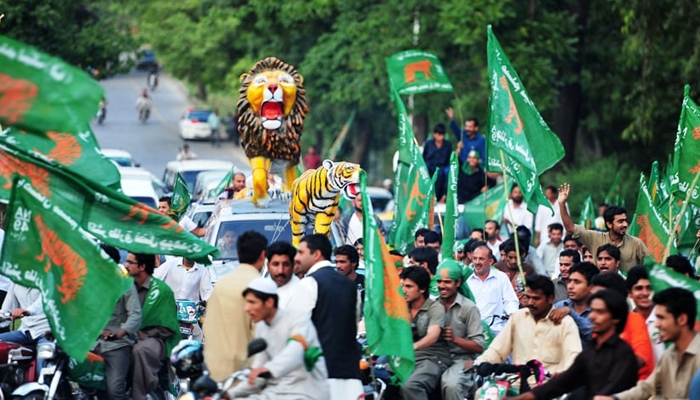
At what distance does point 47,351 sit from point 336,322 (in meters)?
2.37

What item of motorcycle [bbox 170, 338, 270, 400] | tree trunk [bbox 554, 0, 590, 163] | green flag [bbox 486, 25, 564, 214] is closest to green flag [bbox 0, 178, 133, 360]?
motorcycle [bbox 170, 338, 270, 400]

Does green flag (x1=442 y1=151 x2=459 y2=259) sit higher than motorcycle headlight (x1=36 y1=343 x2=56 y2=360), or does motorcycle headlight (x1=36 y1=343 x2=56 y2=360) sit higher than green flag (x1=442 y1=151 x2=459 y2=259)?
motorcycle headlight (x1=36 y1=343 x2=56 y2=360)

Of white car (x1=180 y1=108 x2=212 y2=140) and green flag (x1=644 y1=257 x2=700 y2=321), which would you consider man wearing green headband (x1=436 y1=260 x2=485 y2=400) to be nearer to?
→ green flag (x1=644 y1=257 x2=700 y2=321)

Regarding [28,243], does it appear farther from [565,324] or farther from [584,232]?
[584,232]

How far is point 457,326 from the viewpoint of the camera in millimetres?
13164

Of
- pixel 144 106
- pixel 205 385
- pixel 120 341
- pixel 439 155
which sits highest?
pixel 205 385

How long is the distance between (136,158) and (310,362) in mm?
44360

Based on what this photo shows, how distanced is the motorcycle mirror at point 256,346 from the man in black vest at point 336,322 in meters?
1.07

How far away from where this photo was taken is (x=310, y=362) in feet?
35.2

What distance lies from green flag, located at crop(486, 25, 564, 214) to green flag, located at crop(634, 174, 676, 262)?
63.8 inches

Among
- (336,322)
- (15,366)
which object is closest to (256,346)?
(336,322)

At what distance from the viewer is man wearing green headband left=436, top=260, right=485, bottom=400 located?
42.8ft

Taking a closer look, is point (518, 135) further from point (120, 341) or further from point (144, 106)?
point (144, 106)

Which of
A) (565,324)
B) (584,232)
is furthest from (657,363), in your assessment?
(584,232)
